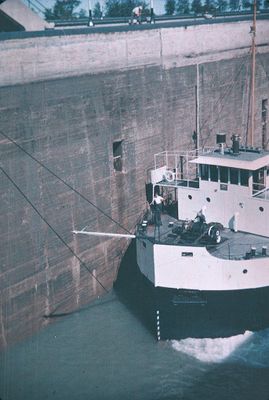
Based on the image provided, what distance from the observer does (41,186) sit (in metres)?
15.3

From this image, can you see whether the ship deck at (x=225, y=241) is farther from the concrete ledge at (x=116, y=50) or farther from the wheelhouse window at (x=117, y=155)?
the concrete ledge at (x=116, y=50)

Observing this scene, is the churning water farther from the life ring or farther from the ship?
the life ring

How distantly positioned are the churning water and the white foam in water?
0.10 ft

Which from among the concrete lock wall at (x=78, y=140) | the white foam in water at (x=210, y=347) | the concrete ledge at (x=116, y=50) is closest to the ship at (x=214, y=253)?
the white foam in water at (x=210, y=347)

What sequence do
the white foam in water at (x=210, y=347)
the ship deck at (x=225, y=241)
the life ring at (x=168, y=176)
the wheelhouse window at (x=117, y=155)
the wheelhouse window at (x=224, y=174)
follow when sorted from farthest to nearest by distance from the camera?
the life ring at (x=168, y=176) → the wheelhouse window at (x=117, y=155) → the wheelhouse window at (x=224, y=174) → the white foam in water at (x=210, y=347) → the ship deck at (x=225, y=241)

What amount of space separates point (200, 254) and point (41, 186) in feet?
18.3

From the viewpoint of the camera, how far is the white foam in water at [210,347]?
14.6 metres

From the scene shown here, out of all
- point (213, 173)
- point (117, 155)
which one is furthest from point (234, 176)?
point (117, 155)

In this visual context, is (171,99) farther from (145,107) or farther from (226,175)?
(226,175)

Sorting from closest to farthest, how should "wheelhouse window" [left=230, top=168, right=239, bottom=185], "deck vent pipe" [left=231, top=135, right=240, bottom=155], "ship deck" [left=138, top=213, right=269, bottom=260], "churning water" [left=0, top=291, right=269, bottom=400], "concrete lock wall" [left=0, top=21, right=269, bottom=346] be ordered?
"churning water" [left=0, top=291, right=269, bottom=400] → "ship deck" [left=138, top=213, right=269, bottom=260] → "concrete lock wall" [left=0, top=21, right=269, bottom=346] → "wheelhouse window" [left=230, top=168, right=239, bottom=185] → "deck vent pipe" [left=231, top=135, right=240, bottom=155]

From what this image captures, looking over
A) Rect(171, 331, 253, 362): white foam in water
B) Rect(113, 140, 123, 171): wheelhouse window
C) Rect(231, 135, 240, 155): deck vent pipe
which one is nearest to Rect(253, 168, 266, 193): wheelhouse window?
Rect(231, 135, 240, 155): deck vent pipe

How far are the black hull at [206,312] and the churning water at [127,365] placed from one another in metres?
0.29

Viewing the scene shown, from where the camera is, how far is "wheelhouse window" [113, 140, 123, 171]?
1814 centimetres

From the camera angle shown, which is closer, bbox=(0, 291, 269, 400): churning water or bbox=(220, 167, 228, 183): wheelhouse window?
bbox=(0, 291, 269, 400): churning water
